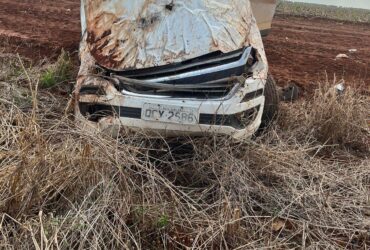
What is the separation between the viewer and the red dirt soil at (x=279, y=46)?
8469 millimetres

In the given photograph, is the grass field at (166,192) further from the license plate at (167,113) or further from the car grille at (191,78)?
the car grille at (191,78)

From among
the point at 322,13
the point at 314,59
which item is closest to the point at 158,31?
the point at 314,59

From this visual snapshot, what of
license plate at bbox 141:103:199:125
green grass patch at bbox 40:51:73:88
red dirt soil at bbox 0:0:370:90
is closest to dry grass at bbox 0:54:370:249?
license plate at bbox 141:103:199:125

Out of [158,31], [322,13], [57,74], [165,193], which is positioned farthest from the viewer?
[322,13]

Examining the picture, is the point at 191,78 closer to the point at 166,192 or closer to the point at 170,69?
the point at 170,69

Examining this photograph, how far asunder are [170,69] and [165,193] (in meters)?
1.17

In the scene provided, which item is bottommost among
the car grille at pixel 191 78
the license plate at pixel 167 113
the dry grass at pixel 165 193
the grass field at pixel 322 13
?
the grass field at pixel 322 13

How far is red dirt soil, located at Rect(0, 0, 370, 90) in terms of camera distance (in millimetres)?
8469

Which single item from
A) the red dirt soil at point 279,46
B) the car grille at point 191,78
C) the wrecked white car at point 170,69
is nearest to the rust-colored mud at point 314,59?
the red dirt soil at point 279,46

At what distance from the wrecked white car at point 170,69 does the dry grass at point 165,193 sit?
184 mm

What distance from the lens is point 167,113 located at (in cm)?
411

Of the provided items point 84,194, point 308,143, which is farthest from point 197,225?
point 308,143

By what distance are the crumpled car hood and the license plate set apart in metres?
0.47

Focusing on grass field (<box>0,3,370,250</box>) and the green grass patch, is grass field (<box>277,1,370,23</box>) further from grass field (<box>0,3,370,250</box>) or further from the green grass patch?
grass field (<box>0,3,370,250</box>)
